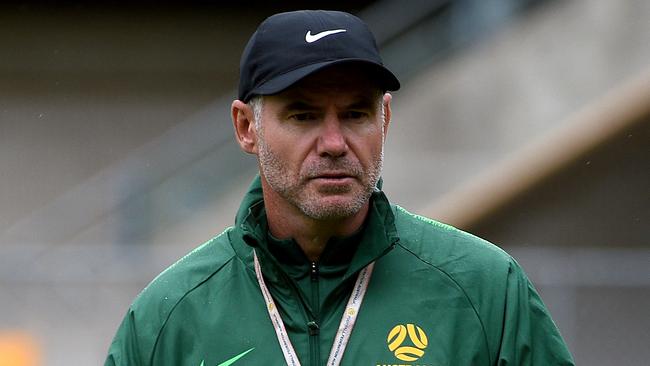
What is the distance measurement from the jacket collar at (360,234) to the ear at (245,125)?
12cm

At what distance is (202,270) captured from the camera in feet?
13.3

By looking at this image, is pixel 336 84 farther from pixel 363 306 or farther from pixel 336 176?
pixel 363 306

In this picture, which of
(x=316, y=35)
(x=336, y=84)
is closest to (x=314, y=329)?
(x=336, y=84)

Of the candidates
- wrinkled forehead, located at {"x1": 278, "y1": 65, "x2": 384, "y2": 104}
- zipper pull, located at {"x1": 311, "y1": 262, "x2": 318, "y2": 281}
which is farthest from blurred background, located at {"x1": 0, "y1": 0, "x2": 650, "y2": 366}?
wrinkled forehead, located at {"x1": 278, "y1": 65, "x2": 384, "y2": 104}

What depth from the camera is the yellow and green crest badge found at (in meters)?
3.80

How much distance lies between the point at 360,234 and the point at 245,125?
1.62ft

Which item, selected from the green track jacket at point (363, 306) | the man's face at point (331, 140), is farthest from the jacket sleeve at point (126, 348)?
the man's face at point (331, 140)

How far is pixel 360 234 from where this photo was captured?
12.9 feet

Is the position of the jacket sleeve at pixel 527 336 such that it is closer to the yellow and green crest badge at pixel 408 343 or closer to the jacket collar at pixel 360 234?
the yellow and green crest badge at pixel 408 343

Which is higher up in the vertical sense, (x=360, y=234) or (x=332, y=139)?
(x=332, y=139)

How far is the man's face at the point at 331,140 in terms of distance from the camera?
12.5 feet

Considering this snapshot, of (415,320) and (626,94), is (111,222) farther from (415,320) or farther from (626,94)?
(415,320)

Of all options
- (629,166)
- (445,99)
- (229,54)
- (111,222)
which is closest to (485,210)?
(445,99)

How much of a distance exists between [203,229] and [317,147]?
712 centimetres
